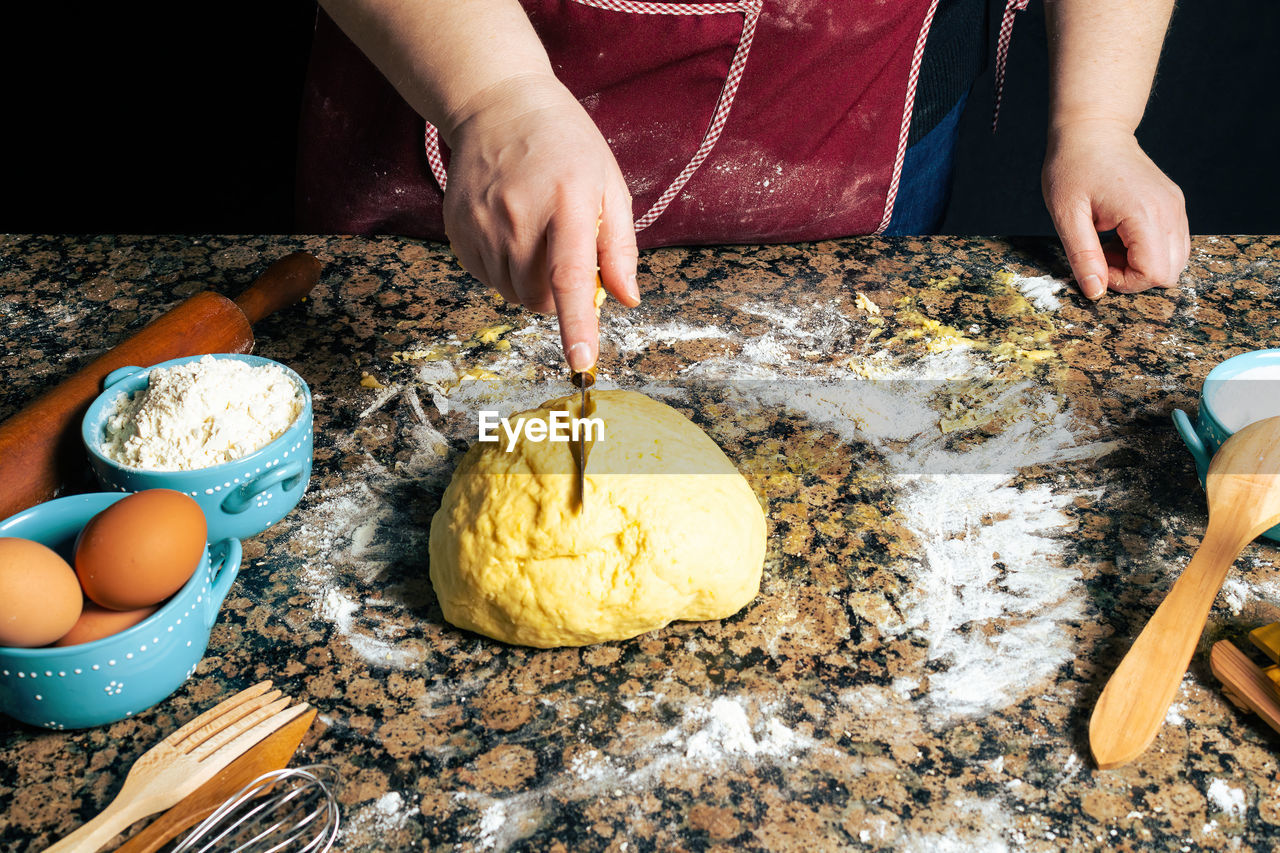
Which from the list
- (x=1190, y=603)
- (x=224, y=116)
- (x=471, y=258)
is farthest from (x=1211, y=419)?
(x=224, y=116)

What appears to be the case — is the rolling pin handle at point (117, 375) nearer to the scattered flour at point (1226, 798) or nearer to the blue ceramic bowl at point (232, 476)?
the blue ceramic bowl at point (232, 476)

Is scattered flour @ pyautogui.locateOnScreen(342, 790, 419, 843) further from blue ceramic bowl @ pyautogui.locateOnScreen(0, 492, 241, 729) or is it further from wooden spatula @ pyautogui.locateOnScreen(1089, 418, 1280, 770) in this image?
wooden spatula @ pyautogui.locateOnScreen(1089, 418, 1280, 770)

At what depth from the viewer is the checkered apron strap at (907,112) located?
57.2 inches

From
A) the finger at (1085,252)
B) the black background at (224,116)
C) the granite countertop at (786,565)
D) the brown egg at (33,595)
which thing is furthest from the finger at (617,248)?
the black background at (224,116)

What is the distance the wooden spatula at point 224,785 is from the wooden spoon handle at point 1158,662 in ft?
2.46

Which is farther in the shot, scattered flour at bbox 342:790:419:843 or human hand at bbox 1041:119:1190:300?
human hand at bbox 1041:119:1190:300

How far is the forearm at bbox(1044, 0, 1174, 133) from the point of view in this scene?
1.51 metres

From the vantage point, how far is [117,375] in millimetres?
1098

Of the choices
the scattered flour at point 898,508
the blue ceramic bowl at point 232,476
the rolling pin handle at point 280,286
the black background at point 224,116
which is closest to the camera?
the scattered flour at point 898,508

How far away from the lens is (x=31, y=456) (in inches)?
40.3

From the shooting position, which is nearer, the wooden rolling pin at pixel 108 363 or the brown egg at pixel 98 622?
the brown egg at pixel 98 622

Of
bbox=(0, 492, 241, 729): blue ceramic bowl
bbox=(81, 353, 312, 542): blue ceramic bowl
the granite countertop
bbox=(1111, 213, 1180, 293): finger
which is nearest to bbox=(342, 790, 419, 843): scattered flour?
the granite countertop

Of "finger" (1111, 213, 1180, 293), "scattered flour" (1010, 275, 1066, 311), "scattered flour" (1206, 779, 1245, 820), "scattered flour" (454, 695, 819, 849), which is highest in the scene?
"finger" (1111, 213, 1180, 293)

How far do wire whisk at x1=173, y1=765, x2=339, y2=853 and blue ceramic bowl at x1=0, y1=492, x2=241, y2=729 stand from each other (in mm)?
149
